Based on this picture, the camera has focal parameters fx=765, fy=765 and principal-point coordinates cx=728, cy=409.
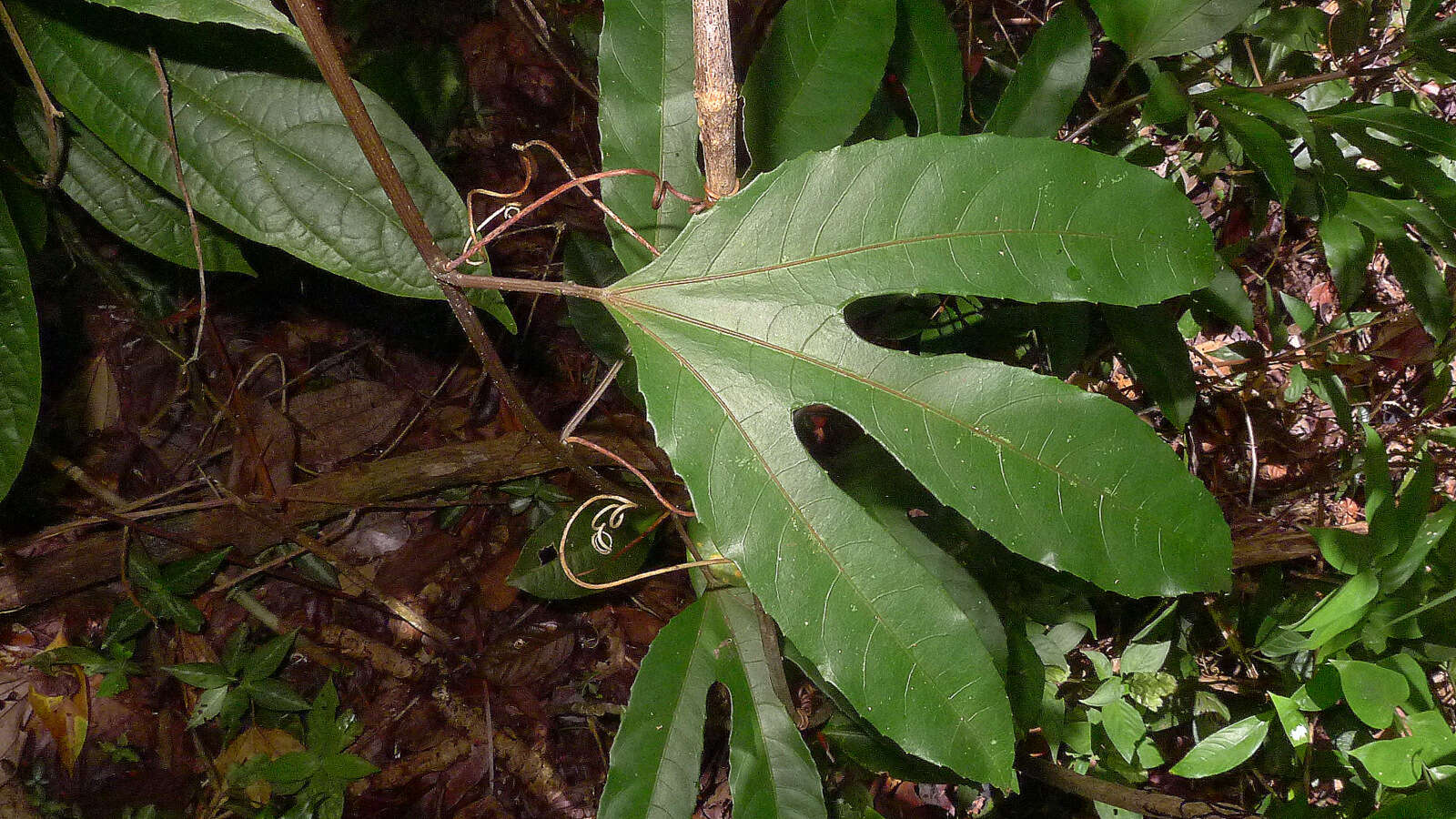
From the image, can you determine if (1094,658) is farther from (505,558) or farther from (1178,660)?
(505,558)

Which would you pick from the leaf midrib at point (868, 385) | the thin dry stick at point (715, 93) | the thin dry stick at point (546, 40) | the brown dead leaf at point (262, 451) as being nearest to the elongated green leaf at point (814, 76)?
the thin dry stick at point (715, 93)

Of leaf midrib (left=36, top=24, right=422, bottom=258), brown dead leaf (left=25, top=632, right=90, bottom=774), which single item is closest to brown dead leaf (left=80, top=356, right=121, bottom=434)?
brown dead leaf (left=25, top=632, right=90, bottom=774)

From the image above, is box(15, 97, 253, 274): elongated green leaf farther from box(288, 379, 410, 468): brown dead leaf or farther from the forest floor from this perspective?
box(288, 379, 410, 468): brown dead leaf

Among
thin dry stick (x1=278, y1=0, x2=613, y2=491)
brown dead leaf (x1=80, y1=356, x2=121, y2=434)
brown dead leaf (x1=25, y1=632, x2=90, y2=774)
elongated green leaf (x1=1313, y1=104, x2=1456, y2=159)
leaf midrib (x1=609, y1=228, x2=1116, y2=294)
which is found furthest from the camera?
brown dead leaf (x1=80, y1=356, x2=121, y2=434)

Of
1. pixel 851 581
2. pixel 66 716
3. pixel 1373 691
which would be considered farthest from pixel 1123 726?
pixel 66 716

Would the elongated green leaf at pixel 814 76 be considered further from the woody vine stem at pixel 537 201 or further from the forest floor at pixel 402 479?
the forest floor at pixel 402 479
